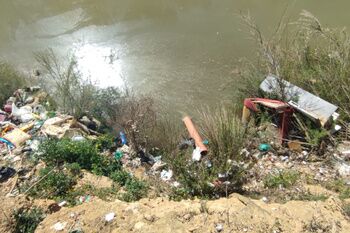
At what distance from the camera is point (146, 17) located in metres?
9.41

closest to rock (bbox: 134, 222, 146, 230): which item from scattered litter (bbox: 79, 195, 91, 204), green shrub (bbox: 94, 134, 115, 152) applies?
Answer: scattered litter (bbox: 79, 195, 91, 204)

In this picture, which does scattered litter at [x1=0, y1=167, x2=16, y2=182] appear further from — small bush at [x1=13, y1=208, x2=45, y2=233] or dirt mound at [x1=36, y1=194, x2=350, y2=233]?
dirt mound at [x1=36, y1=194, x2=350, y2=233]

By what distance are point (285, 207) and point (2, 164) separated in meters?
3.74

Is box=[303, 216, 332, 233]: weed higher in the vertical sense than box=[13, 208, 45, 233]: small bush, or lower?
lower

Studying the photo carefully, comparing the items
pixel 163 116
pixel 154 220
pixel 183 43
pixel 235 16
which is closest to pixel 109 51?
pixel 183 43

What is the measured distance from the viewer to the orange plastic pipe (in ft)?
17.6

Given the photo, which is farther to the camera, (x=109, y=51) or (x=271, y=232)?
(x=109, y=51)

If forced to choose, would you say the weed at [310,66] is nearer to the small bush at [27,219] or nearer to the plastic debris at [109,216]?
the plastic debris at [109,216]

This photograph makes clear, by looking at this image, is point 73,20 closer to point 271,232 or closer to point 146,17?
point 146,17

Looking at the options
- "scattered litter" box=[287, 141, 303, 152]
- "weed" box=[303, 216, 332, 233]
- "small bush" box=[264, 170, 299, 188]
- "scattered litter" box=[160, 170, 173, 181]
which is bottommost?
"scattered litter" box=[287, 141, 303, 152]

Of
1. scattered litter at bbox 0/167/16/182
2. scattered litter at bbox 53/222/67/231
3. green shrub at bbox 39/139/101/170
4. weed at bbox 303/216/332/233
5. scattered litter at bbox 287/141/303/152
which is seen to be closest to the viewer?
weed at bbox 303/216/332/233

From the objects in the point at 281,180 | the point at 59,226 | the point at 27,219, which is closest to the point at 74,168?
the point at 27,219

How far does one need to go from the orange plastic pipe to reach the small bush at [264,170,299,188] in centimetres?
98

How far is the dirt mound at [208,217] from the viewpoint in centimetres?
352
